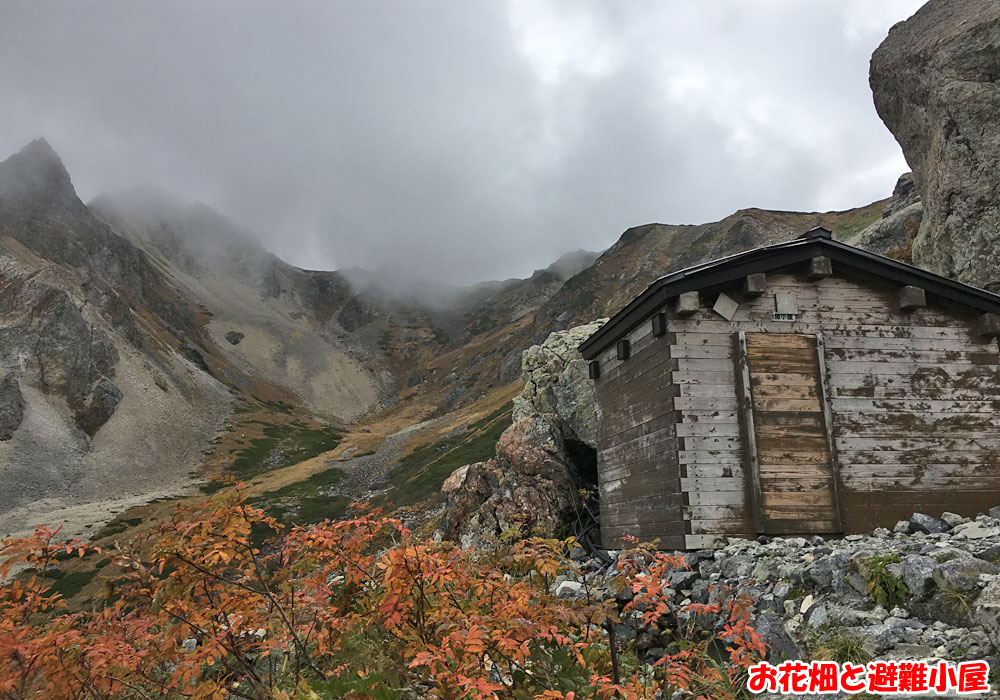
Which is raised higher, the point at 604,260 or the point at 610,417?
the point at 604,260

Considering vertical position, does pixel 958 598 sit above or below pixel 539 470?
below

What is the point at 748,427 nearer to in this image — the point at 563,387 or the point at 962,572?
the point at 962,572

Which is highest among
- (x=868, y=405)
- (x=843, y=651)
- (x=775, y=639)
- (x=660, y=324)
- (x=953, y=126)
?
(x=953, y=126)

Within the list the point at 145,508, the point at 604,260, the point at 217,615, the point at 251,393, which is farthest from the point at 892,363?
the point at 604,260

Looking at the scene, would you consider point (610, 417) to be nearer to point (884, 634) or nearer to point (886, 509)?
point (886, 509)

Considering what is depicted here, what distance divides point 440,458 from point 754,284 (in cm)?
4941

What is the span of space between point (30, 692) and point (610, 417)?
12904 millimetres

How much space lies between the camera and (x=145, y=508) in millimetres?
57500

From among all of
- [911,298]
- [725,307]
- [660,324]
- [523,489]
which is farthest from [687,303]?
[523,489]

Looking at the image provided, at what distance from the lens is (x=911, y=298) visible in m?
13.4

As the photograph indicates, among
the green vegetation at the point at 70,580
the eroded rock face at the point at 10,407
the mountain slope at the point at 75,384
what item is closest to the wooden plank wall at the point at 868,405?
the green vegetation at the point at 70,580

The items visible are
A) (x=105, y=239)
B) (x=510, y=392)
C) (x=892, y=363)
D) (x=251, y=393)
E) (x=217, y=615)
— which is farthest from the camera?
(x=105, y=239)

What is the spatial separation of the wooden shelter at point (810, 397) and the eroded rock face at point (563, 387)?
770 cm

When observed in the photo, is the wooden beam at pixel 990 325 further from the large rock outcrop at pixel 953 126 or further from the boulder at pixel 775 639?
the large rock outcrop at pixel 953 126
